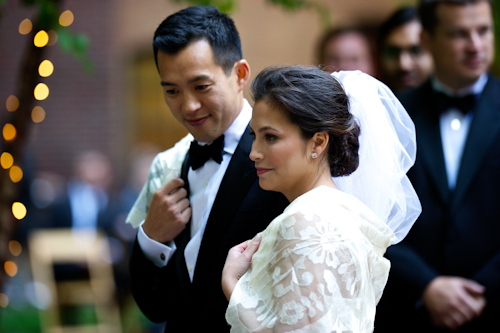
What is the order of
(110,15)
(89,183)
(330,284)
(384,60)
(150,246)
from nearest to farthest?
(330,284)
(150,246)
(384,60)
(89,183)
(110,15)

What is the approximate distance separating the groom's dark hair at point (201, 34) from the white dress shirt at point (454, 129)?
4.42ft

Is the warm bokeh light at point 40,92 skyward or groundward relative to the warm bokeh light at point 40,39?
groundward

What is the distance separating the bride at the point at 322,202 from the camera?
64.8 inches

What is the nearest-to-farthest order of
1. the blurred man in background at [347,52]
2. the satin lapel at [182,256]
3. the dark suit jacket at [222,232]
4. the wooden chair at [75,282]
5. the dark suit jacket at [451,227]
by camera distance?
the dark suit jacket at [222,232]
the satin lapel at [182,256]
the dark suit jacket at [451,227]
the blurred man in background at [347,52]
the wooden chair at [75,282]

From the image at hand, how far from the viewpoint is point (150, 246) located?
2.27 m

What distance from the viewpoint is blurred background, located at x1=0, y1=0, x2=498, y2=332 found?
639 cm

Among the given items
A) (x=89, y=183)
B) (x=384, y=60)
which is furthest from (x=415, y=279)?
(x=89, y=183)

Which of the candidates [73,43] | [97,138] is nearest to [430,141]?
[73,43]

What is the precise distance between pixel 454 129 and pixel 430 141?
0.17m

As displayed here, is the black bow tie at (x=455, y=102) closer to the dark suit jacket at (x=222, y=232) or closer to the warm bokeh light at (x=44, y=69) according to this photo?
the dark suit jacket at (x=222, y=232)

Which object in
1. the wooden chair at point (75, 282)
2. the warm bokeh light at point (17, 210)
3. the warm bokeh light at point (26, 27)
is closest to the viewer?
the warm bokeh light at point (17, 210)

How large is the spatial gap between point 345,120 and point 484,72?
5.18ft

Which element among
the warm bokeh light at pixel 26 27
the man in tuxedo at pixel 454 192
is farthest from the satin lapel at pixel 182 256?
the warm bokeh light at pixel 26 27

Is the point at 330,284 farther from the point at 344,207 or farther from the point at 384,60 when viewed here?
the point at 384,60
